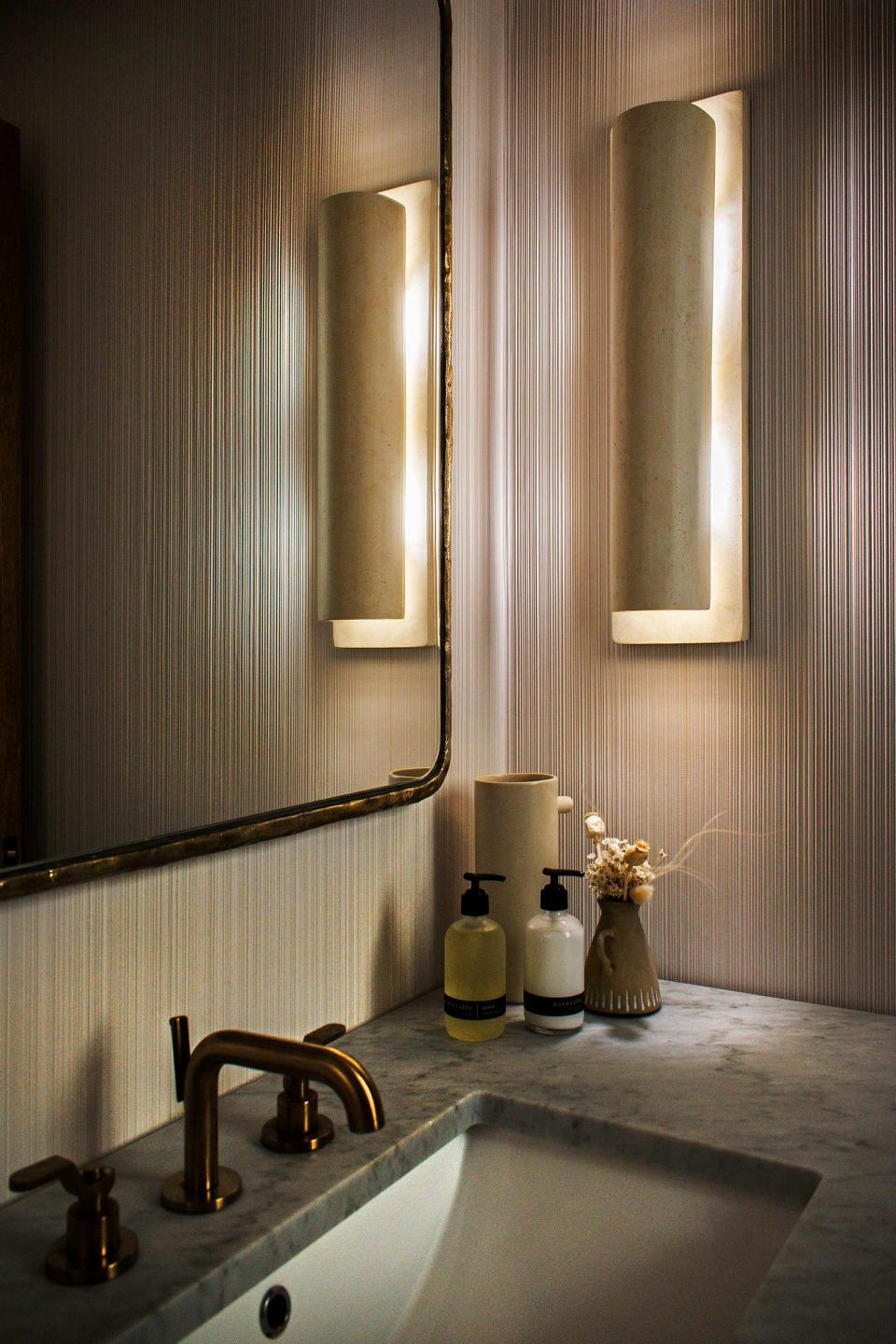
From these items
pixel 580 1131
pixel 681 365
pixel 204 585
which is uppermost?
pixel 681 365

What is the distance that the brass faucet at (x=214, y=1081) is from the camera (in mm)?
705

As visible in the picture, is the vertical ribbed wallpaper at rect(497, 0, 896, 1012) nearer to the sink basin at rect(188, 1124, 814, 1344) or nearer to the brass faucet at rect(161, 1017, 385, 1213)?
the sink basin at rect(188, 1124, 814, 1344)

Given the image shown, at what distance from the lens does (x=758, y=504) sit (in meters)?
1.19

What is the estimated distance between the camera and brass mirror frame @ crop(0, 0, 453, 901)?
0.76 metres

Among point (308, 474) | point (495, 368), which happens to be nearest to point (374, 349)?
point (308, 474)

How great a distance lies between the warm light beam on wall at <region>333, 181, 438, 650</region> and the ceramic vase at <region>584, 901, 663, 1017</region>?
367 mm

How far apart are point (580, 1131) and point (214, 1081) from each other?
34cm

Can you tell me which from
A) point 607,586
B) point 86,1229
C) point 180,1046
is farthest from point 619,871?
point 86,1229

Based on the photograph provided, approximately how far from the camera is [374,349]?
109 centimetres

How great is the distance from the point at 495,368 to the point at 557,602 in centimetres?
31

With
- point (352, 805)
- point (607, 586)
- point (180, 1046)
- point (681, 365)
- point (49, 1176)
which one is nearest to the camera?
point (49, 1176)

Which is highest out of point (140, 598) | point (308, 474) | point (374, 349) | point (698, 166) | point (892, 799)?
point (698, 166)

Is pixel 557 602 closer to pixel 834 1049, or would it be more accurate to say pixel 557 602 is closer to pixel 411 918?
pixel 411 918

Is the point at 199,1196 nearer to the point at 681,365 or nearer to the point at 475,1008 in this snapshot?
the point at 475,1008
